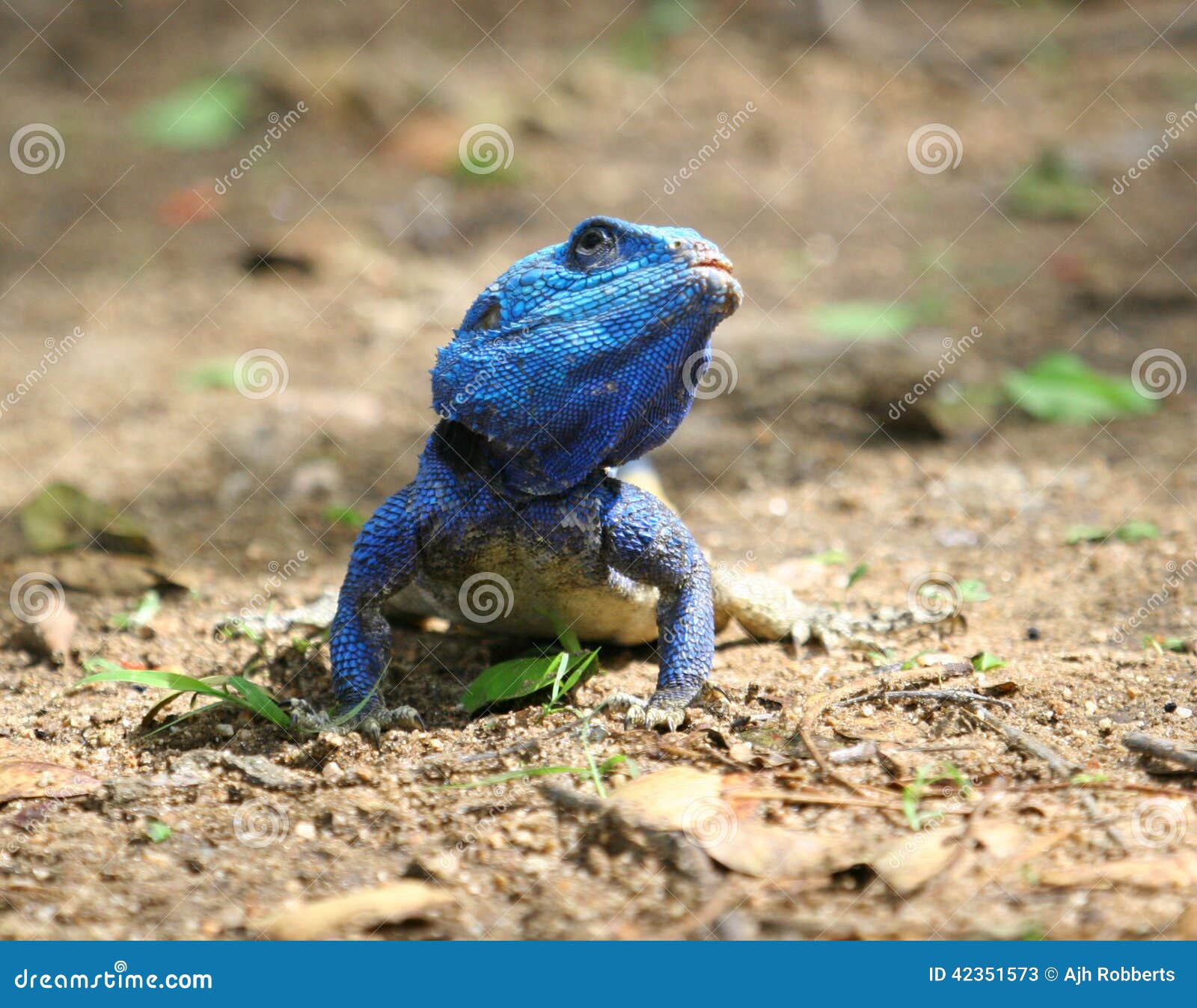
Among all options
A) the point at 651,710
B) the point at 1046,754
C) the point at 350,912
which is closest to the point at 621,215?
the point at 651,710

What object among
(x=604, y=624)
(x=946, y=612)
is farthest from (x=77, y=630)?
(x=946, y=612)

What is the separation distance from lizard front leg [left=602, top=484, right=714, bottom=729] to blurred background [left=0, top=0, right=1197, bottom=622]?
3070mm

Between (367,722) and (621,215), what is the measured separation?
8992mm

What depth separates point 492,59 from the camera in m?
17.0

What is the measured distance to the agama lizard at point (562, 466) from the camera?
182 inches

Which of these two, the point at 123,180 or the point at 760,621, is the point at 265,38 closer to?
the point at 123,180

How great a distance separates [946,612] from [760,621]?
41.5 inches

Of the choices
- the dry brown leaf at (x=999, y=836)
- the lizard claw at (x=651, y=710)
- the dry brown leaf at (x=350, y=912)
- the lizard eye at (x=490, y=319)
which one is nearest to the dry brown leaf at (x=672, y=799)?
the lizard claw at (x=651, y=710)

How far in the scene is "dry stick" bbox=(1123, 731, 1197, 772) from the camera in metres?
4.19

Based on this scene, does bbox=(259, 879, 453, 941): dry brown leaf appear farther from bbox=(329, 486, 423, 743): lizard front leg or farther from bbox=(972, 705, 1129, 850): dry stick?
bbox=(972, 705, 1129, 850): dry stick

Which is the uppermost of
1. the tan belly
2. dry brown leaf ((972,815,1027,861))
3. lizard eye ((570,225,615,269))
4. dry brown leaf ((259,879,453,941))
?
lizard eye ((570,225,615,269))

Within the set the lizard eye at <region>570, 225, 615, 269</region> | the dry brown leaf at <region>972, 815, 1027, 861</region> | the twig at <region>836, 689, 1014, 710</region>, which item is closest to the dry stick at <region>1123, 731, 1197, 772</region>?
the twig at <region>836, 689, 1014, 710</region>

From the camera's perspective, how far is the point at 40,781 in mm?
4570

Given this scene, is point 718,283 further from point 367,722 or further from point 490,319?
point 367,722
